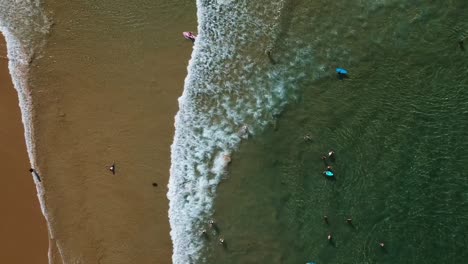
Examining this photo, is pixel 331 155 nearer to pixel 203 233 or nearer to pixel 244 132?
pixel 244 132

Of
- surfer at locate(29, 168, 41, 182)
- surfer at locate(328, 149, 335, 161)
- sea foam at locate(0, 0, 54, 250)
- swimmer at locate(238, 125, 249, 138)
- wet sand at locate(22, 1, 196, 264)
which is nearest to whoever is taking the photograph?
surfer at locate(328, 149, 335, 161)

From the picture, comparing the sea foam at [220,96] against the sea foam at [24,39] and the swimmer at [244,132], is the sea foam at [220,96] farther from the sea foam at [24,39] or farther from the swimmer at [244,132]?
the sea foam at [24,39]

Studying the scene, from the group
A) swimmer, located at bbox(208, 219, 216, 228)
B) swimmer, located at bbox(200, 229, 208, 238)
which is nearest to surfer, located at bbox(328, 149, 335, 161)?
swimmer, located at bbox(208, 219, 216, 228)

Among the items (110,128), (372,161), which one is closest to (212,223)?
(110,128)

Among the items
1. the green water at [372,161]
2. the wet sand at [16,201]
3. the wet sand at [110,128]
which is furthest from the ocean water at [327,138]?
the wet sand at [16,201]

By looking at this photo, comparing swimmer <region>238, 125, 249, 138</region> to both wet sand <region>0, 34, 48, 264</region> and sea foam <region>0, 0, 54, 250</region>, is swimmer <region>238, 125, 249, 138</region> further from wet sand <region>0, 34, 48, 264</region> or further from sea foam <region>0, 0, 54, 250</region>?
wet sand <region>0, 34, 48, 264</region>
